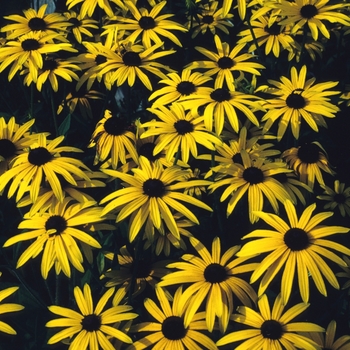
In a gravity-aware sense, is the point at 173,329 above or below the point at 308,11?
below

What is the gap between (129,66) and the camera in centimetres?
261

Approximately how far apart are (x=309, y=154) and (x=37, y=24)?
1.32 meters

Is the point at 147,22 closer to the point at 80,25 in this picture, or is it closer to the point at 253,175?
the point at 80,25

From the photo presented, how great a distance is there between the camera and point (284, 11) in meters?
2.81

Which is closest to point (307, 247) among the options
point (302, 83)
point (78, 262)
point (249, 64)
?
point (78, 262)

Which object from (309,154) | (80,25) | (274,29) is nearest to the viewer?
(309,154)

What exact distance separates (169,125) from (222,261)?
538mm

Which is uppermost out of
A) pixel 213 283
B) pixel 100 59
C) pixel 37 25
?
pixel 37 25

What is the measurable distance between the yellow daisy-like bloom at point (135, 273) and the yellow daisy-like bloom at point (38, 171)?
0.30m

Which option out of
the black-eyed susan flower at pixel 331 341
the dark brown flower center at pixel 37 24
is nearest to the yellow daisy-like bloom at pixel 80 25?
the dark brown flower center at pixel 37 24

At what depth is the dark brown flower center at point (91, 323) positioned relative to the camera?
5.99 feet

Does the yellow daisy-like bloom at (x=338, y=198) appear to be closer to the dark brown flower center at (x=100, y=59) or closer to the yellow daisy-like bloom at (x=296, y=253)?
the yellow daisy-like bloom at (x=296, y=253)

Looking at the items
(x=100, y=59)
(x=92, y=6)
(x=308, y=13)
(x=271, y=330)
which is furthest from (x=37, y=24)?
(x=271, y=330)

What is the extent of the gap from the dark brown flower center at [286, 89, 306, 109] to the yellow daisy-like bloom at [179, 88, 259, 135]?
0.14m
